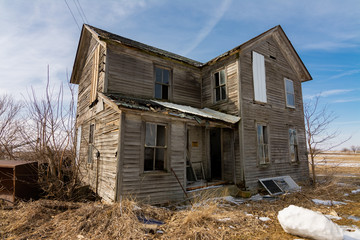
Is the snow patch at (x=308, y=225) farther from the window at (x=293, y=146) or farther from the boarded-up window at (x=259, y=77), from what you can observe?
the window at (x=293, y=146)

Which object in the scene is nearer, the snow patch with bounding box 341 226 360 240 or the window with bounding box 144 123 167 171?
the snow patch with bounding box 341 226 360 240

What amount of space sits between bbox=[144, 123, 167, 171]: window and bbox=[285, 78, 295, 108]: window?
868cm

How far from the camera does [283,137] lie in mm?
11383

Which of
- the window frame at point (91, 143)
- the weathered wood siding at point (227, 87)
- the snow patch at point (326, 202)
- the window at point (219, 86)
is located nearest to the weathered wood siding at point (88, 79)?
the window frame at point (91, 143)

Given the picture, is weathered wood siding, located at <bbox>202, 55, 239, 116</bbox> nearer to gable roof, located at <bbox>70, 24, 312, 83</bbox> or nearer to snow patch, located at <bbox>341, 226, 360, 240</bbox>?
gable roof, located at <bbox>70, 24, 312, 83</bbox>

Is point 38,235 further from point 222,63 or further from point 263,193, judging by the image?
point 222,63

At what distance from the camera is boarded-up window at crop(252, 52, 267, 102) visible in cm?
1055

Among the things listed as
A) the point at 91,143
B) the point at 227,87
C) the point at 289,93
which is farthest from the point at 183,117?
the point at 289,93

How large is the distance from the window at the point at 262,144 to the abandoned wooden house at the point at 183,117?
0.17 ft

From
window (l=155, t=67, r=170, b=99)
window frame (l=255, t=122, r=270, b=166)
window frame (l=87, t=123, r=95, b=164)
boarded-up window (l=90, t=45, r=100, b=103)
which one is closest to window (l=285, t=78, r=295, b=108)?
window frame (l=255, t=122, r=270, b=166)

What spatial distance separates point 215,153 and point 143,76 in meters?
5.56

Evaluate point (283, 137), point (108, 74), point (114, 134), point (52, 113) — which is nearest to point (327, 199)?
point (283, 137)

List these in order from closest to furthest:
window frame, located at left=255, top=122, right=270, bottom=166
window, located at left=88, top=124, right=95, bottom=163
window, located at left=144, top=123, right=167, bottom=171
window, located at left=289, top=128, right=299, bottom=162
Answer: window, located at left=144, top=123, right=167, bottom=171, window, located at left=88, top=124, right=95, bottom=163, window frame, located at left=255, top=122, right=270, bottom=166, window, located at left=289, top=128, right=299, bottom=162

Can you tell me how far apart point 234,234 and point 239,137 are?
528 centimetres
